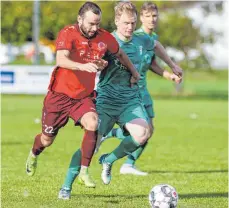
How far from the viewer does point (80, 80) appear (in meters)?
8.45

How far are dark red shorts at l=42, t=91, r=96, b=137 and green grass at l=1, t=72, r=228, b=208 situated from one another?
0.83m

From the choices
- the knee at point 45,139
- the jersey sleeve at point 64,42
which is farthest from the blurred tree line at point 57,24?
the jersey sleeve at point 64,42

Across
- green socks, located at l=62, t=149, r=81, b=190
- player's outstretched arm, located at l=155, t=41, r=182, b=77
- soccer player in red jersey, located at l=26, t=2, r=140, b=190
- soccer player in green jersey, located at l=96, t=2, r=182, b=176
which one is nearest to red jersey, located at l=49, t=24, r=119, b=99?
soccer player in red jersey, located at l=26, t=2, r=140, b=190

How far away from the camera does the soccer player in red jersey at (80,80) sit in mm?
8227

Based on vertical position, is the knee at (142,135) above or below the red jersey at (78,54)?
below

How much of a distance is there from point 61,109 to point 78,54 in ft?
2.06

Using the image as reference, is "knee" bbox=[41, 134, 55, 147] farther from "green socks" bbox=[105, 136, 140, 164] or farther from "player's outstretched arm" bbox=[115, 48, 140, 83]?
"player's outstretched arm" bbox=[115, 48, 140, 83]

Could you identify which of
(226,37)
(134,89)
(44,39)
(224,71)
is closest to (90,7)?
(134,89)

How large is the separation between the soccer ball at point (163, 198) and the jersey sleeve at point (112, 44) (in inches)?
62.5

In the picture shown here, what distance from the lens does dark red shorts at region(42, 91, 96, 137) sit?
841 cm

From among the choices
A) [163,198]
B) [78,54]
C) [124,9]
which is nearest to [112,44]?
[78,54]

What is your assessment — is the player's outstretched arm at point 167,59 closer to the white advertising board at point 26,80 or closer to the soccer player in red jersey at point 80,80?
the soccer player in red jersey at point 80,80

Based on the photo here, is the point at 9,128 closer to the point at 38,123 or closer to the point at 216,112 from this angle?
the point at 38,123

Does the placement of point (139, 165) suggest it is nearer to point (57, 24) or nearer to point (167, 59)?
point (167, 59)
